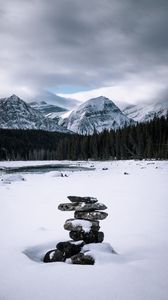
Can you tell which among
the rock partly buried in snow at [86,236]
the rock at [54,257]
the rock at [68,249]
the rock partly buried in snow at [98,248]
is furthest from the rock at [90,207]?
the rock at [54,257]

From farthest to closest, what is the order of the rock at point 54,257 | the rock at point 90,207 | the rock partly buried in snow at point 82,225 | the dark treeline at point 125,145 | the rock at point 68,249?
the dark treeline at point 125,145, the rock at point 90,207, the rock partly buried in snow at point 82,225, the rock at point 68,249, the rock at point 54,257

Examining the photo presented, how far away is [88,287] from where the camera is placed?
6.40m

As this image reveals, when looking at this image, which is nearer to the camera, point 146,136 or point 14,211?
point 14,211

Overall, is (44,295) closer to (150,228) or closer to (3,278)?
(3,278)

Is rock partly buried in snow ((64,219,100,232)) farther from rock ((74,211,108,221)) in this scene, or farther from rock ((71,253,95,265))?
rock ((71,253,95,265))

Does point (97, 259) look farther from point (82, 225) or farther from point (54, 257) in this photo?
point (82, 225)

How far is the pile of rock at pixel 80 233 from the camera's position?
Answer: 8273 millimetres

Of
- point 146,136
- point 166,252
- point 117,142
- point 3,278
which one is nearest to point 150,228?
point 166,252

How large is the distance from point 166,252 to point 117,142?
89756 millimetres

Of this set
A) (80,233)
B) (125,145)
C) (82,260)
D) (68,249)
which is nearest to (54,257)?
(68,249)

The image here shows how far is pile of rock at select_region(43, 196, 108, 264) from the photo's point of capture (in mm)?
8273

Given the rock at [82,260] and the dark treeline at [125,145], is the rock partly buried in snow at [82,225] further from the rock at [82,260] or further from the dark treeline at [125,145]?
the dark treeline at [125,145]

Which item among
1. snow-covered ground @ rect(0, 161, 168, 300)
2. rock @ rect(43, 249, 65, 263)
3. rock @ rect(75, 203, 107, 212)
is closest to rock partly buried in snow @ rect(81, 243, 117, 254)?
snow-covered ground @ rect(0, 161, 168, 300)

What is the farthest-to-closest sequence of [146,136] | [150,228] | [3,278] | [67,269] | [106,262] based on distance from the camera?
1. [146,136]
2. [150,228]
3. [106,262]
4. [67,269]
5. [3,278]
